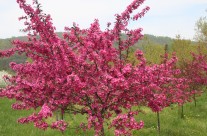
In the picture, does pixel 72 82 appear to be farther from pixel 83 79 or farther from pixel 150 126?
pixel 150 126

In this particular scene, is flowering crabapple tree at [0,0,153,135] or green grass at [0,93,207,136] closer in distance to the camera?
flowering crabapple tree at [0,0,153,135]

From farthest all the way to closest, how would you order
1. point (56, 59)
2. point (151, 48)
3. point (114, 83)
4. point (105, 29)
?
point (151, 48)
point (105, 29)
point (56, 59)
point (114, 83)

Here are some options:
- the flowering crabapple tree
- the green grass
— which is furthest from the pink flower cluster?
the green grass

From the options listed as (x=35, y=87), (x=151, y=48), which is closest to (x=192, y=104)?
(x=151, y=48)

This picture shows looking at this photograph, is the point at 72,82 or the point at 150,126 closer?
the point at 72,82

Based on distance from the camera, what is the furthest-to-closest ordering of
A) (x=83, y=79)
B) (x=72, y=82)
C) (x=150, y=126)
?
(x=150, y=126) → (x=83, y=79) → (x=72, y=82)

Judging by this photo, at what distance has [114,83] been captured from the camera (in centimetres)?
615

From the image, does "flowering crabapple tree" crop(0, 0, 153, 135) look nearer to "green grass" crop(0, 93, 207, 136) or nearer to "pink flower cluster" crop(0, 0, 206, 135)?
Result: "pink flower cluster" crop(0, 0, 206, 135)

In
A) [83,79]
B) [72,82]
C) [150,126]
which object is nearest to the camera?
[72,82]

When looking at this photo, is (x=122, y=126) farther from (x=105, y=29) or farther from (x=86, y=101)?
(x=105, y=29)

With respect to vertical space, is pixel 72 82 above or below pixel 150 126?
above

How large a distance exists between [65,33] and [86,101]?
1.92m

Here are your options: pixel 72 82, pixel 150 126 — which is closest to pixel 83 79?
pixel 72 82

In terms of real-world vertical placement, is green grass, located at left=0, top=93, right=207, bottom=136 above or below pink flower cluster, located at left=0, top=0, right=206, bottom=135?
below
